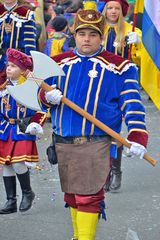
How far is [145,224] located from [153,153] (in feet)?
9.22

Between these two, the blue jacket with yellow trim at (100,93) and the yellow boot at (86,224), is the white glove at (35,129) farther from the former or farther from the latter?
the yellow boot at (86,224)

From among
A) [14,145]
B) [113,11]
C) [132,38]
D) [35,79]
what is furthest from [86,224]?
[113,11]

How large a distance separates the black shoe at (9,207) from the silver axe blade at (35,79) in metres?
1.60

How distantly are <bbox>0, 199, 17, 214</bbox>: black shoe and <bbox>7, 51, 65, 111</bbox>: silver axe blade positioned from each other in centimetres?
160

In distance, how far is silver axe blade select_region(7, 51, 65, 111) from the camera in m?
4.78

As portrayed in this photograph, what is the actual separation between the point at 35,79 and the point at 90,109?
42 cm

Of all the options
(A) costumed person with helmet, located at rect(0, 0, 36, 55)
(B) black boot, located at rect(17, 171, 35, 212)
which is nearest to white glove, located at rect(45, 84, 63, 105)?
(B) black boot, located at rect(17, 171, 35, 212)

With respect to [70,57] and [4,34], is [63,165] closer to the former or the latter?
[70,57]

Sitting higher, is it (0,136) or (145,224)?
(0,136)

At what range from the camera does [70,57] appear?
195 inches

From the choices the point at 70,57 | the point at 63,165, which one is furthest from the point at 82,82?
the point at 63,165

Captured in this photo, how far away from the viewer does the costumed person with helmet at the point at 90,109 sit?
480 cm

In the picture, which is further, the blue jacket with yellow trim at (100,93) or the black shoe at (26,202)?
the black shoe at (26,202)

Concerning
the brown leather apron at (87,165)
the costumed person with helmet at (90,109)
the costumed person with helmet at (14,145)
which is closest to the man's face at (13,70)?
the costumed person with helmet at (14,145)
